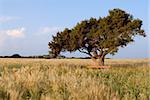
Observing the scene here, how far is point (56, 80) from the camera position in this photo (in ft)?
33.3

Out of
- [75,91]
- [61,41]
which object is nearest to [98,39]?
[61,41]

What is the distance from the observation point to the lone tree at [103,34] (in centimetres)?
5228

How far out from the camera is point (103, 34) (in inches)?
2077

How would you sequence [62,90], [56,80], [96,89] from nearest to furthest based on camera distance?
[96,89] < [62,90] < [56,80]

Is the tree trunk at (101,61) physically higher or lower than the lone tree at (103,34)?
lower

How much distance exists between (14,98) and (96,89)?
5.18ft

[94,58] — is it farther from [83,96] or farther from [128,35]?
[83,96]

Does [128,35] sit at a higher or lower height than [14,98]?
higher

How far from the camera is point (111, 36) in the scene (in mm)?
52250

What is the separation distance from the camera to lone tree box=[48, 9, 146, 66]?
2058 inches

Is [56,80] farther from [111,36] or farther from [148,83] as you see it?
[111,36]

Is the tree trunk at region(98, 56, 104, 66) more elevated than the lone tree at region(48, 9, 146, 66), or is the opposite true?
the lone tree at region(48, 9, 146, 66)

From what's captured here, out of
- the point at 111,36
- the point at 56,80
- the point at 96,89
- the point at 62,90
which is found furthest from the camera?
the point at 111,36

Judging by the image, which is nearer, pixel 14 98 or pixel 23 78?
pixel 14 98
